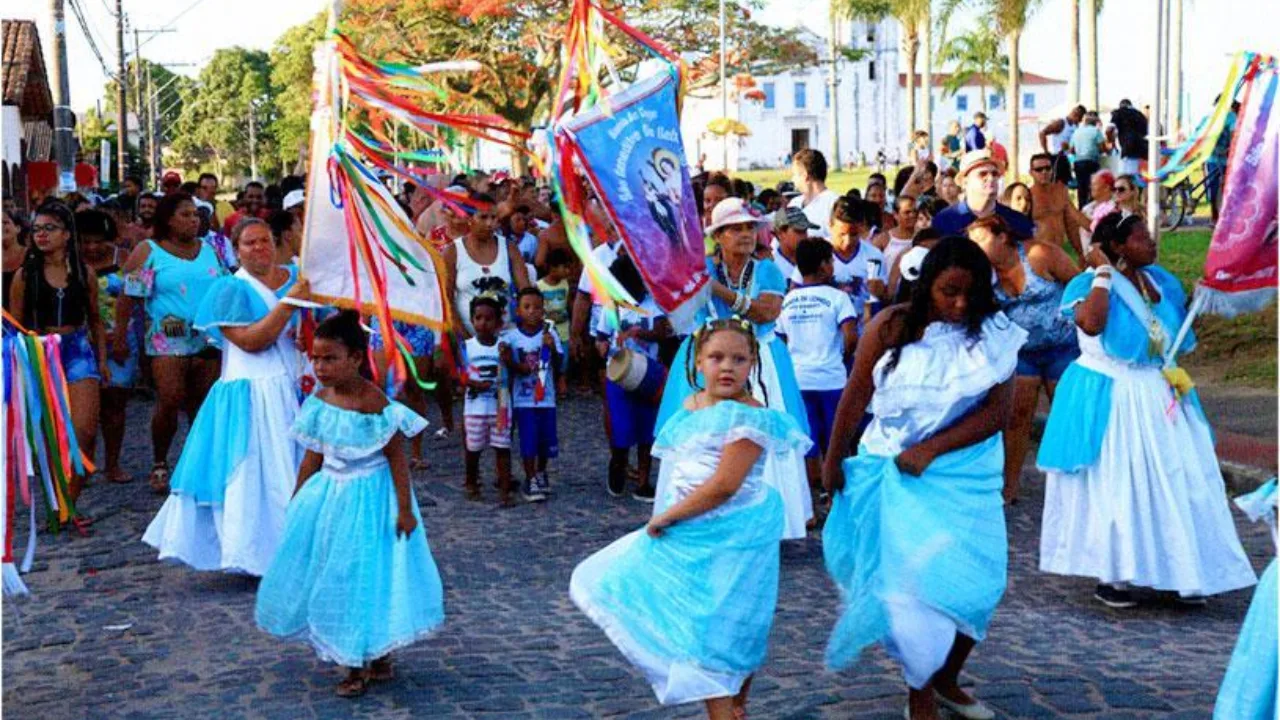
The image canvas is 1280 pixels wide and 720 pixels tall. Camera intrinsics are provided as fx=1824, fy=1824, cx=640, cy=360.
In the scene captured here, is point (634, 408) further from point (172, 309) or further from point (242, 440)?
point (242, 440)

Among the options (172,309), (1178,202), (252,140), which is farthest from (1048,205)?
(252,140)

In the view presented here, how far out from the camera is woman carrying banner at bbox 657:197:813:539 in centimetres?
838

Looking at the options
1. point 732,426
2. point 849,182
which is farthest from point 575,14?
point 849,182

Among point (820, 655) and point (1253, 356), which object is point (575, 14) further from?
point (1253, 356)

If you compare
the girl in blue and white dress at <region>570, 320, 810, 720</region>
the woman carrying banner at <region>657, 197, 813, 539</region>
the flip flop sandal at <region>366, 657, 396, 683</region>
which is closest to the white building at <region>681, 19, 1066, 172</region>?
the woman carrying banner at <region>657, 197, 813, 539</region>

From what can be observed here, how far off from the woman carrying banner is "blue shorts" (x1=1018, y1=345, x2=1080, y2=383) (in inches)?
73.9

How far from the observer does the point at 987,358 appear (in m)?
5.69

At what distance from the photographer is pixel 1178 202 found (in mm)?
23719

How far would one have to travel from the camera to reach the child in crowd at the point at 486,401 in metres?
10.2

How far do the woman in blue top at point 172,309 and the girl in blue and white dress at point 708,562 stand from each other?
16.2ft

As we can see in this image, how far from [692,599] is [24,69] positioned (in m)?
30.0

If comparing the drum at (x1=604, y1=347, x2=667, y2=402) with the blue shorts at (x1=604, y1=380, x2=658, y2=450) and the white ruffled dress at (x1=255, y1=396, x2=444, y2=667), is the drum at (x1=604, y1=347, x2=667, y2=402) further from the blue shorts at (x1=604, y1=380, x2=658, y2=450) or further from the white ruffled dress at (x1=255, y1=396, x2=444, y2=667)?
the white ruffled dress at (x1=255, y1=396, x2=444, y2=667)

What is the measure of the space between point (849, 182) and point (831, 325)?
5560 cm

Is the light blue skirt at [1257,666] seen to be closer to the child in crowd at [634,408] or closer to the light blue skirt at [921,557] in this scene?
the light blue skirt at [921,557]
